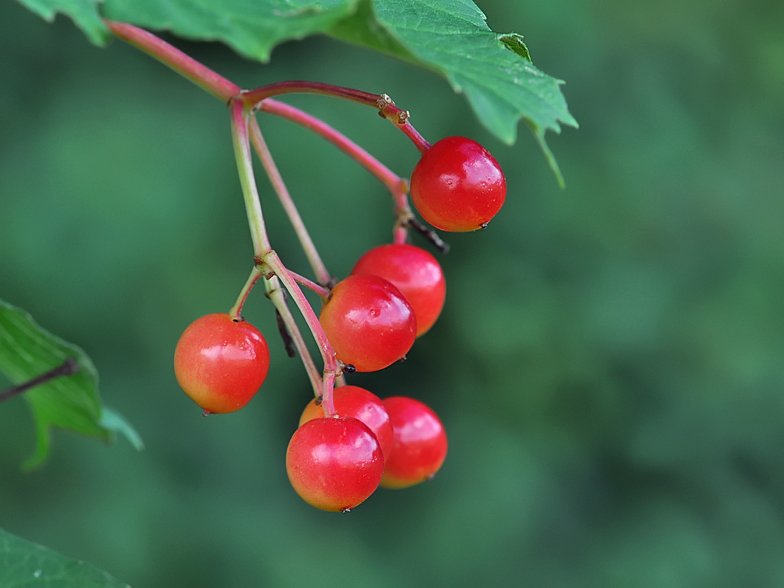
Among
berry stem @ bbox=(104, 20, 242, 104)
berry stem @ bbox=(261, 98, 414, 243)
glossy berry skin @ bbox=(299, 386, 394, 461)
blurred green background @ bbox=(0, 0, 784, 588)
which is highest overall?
berry stem @ bbox=(104, 20, 242, 104)

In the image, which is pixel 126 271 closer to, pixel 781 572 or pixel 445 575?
pixel 445 575

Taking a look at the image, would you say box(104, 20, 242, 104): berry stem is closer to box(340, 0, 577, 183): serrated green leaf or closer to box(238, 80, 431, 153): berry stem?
box(238, 80, 431, 153): berry stem

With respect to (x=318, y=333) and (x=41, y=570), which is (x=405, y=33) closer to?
(x=318, y=333)

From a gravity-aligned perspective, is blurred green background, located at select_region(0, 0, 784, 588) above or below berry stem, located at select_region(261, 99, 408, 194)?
below

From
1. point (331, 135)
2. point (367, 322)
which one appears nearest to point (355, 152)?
point (331, 135)

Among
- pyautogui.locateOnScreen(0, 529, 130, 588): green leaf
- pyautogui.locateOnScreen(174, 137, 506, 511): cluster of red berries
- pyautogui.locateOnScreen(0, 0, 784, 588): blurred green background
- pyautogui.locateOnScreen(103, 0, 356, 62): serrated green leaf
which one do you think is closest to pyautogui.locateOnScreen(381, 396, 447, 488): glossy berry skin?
pyautogui.locateOnScreen(174, 137, 506, 511): cluster of red berries

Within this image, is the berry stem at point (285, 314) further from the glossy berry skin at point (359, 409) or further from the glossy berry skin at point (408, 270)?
the glossy berry skin at point (408, 270)

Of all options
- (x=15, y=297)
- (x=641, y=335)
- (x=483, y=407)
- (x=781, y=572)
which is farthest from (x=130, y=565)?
(x=781, y=572)
